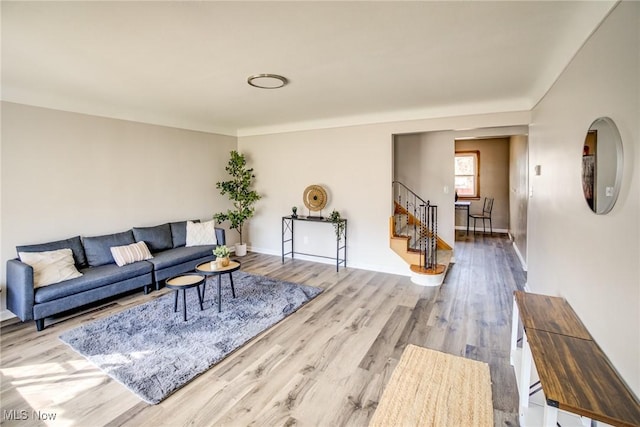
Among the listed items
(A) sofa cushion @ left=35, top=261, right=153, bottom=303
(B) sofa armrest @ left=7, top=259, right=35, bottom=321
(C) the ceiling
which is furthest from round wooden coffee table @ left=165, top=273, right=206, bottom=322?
(C) the ceiling

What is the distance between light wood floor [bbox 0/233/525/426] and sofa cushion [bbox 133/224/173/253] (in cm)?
82

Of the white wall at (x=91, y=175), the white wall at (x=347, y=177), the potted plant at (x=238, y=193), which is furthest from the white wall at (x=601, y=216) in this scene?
the white wall at (x=91, y=175)

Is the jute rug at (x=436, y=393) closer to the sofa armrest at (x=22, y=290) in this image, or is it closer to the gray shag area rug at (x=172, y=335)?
the gray shag area rug at (x=172, y=335)

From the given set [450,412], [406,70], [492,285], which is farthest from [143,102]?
[492,285]

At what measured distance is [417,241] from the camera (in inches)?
226

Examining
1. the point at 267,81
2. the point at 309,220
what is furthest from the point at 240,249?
the point at 267,81

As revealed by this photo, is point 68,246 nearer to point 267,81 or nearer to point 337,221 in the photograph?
point 267,81

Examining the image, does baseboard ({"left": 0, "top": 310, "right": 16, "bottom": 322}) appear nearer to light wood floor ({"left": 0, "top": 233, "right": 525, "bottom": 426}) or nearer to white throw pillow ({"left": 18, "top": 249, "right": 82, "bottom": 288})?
light wood floor ({"left": 0, "top": 233, "right": 525, "bottom": 426})

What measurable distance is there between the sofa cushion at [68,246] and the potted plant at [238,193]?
226 centimetres

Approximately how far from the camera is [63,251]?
143 inches

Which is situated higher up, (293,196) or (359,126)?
(359,126)

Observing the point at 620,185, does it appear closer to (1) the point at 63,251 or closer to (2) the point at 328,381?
(2) the point at 328,381

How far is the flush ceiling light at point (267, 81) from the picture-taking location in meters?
3.11

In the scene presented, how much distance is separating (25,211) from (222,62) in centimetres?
306
